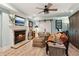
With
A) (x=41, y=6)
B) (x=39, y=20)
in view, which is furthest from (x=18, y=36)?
(x=41, y=6)

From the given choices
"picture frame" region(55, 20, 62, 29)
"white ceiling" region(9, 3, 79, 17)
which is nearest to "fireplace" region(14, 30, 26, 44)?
"white ceiling" region(9, 3, 79, 17)

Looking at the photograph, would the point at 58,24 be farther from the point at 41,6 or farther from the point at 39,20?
the point at 41,6

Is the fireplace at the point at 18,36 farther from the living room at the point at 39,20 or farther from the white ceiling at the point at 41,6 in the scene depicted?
the white ceiling at the point at 41,6

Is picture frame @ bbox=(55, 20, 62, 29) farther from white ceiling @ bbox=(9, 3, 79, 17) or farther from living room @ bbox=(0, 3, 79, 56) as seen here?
white ceiling @ bbox=(9, 3, 79, 17)

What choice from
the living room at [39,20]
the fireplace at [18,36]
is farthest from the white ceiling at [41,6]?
the fireplace at [18,36]

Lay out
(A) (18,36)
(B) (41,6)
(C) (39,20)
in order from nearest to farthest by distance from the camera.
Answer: (B) (41,6)
(C) (39,20)
(A) (18,36)

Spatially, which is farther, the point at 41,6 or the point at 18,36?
the point at 18,36

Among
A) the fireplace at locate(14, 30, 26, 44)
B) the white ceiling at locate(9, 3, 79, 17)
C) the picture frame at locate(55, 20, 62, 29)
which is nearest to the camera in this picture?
the white ceiling at locate(9, 3, 79, 17)

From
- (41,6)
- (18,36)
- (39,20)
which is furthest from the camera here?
(18,36)

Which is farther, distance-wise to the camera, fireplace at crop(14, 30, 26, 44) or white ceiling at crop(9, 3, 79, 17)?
fireplace at crop(14, 30, 26, 44)

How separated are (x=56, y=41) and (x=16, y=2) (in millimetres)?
1467

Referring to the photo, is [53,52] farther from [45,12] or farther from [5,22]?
[5,22]

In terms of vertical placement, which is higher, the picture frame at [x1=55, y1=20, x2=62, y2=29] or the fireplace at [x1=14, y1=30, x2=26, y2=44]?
the picture frame at [x1=55, y1=20, x2=62, y2=29]

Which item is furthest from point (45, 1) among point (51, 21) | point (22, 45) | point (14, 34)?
point (14, 34)
